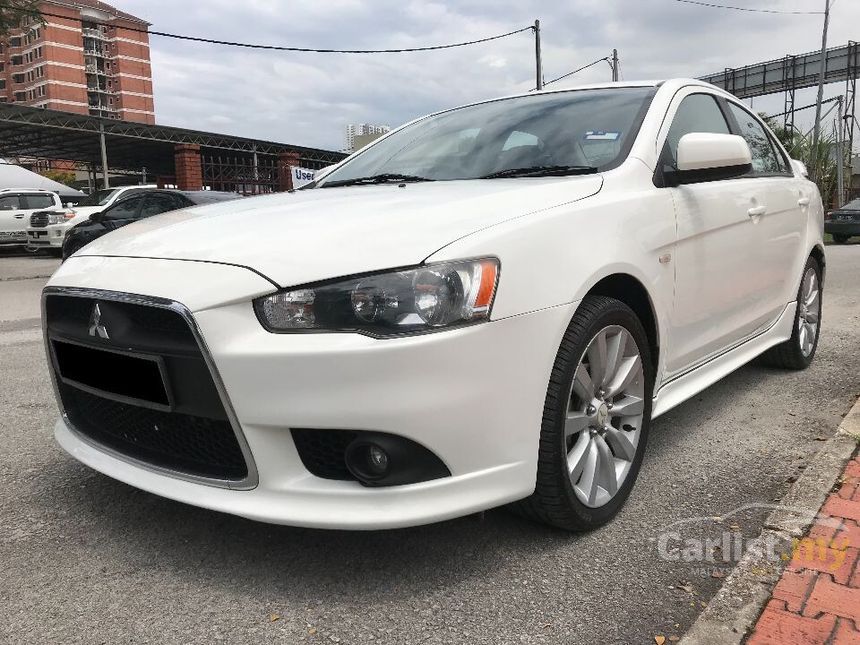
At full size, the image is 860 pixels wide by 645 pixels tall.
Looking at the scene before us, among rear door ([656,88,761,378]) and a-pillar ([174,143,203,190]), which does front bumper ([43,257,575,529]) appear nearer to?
rear door ([656,88,761,378])

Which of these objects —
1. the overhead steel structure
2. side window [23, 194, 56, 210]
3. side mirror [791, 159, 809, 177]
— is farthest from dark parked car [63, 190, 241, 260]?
the overhead steel structure

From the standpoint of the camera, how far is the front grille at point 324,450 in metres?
1.95

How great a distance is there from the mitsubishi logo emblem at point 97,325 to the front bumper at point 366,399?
0.32 feet

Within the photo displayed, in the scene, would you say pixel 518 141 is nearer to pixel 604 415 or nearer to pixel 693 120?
pixel 693 120

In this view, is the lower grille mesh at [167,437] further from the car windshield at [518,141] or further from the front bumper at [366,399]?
the car windshield at [518,141]

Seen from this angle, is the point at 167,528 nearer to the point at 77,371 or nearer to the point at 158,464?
the point at 158,464

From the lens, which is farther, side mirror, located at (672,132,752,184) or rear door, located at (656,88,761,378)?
rear door, located at (656,88,761,378)

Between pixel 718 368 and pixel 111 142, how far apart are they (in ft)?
108

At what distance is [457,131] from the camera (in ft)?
11.2

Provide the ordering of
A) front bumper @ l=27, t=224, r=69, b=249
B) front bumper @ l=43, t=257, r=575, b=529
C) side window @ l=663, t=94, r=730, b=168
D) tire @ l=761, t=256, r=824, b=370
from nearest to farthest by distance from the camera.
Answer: front bumper @ l=43, t=257, r=575, b=529 < side window @ l=663, t=94, r=730, b=168 < tire @ l=761, t=256, r=824, b=370 < front bumper @ l=27, t=224, r=69, b=249

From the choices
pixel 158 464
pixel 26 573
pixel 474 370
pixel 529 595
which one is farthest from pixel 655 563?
pixel 26 573

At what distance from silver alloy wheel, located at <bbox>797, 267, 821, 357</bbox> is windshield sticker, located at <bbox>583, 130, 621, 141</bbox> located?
208 centimetres

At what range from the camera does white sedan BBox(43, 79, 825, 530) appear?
6.19 feet

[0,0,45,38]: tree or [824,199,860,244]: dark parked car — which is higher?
[0,0,45,38]: tree
